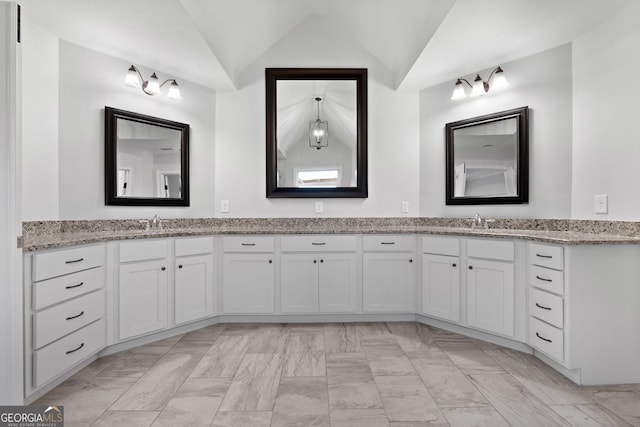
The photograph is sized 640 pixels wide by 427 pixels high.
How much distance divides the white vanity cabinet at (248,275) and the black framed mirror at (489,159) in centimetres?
187

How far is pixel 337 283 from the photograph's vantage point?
3119mm

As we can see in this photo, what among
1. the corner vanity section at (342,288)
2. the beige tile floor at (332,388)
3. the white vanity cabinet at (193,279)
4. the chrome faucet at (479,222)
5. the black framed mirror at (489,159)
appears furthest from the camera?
the chrome faucet at (479,222)

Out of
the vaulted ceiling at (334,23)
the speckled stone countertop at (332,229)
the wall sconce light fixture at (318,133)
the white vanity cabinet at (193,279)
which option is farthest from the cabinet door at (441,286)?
the white vanity cabinet at (193,279)

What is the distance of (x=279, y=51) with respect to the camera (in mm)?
3564

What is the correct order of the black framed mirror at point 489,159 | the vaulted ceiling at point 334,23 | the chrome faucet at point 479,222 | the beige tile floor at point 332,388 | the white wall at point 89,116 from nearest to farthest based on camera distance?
the beige tile floor at point 332,388
the vaulted ceiling at point 334,23
the white wall at point 89,116
the black framed mirror at point 489,159
the chrome faucet at point 479,222

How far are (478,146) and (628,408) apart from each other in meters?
2.18

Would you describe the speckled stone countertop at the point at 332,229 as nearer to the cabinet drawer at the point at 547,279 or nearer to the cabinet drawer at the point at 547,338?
the cabinet drawer at the point at 547,279

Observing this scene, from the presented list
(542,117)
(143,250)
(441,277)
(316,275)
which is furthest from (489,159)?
(143,250)

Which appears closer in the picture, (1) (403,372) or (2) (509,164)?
(1) (403,372)

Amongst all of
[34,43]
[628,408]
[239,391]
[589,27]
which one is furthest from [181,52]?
[628,408]

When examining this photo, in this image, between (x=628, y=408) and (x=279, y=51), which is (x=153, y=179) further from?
(x=628, y=408)

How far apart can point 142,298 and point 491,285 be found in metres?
2.67

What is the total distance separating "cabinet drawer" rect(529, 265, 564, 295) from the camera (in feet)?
6.94

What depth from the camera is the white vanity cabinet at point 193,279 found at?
281 centimetres
